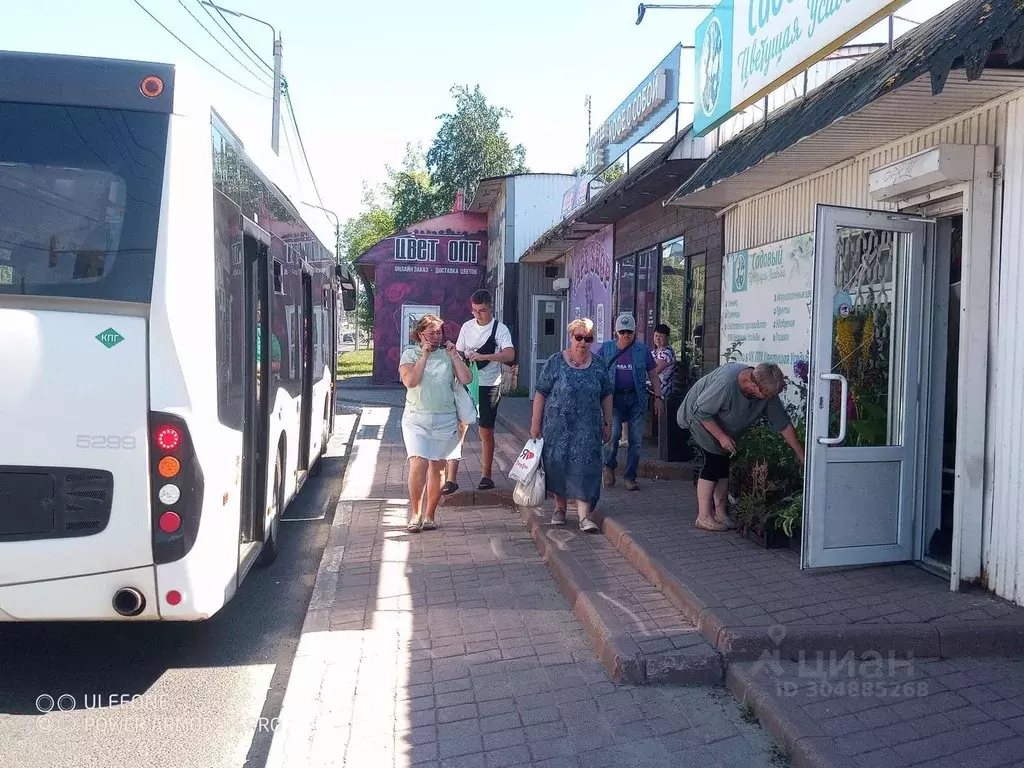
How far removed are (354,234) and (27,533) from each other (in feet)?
270

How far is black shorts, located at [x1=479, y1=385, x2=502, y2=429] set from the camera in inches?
342

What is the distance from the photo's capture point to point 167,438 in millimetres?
4211

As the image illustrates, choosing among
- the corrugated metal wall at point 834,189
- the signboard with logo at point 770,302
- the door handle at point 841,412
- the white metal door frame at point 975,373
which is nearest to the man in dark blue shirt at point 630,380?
the signboard with logo at point 770,302

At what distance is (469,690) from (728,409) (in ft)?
10.3

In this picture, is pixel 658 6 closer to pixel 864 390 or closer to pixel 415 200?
pixel 864 390

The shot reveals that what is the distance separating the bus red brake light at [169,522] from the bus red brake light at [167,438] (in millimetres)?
306

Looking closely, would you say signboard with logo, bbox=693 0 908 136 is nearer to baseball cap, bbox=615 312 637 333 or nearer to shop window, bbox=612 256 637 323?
baseball cap, bbox=615 312 637 333

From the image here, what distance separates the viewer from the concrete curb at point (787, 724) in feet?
11.8

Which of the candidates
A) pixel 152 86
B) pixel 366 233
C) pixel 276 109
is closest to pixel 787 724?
pixel 152 86

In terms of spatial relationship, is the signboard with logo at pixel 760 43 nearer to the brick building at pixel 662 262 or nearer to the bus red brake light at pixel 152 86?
the brick building at pixel 662 262

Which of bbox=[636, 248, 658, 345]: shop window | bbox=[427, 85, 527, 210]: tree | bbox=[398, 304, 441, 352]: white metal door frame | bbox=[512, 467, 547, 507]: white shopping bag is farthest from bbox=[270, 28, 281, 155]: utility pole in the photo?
bbox=[427, 85, 527, 210]: tree

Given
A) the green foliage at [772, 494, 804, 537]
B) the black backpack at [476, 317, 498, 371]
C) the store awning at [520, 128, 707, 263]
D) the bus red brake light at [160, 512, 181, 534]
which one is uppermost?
the store awning at [520, 128, 707, 263]

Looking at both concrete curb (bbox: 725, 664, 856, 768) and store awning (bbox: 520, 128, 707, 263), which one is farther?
store awning (bbox: 520, 128, 707, 263)

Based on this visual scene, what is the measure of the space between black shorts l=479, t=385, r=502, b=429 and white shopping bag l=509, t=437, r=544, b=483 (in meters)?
1.48
